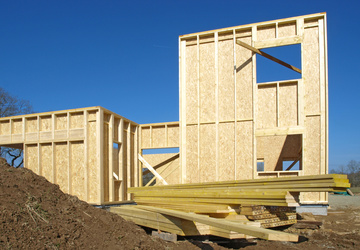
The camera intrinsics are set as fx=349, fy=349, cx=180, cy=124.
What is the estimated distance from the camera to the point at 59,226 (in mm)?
5902

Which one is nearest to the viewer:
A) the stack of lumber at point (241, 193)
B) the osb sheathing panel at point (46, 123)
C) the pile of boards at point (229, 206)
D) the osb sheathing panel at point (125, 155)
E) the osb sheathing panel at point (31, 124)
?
the pile of boards at point (229, 206)

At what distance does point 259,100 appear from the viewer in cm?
1366

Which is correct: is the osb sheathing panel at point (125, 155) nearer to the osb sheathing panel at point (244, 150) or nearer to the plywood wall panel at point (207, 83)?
the plywood wall panel at point (207, 83)

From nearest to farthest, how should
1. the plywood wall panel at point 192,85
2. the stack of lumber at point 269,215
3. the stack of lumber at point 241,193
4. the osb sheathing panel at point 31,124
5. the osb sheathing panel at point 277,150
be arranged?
1. the stack of lumber at point 241,193
2. the stack of lumber at point 269,215
3. the plywood wall panel at point 192,85
4. the osb sheathing panel at point 31,124
5. the osb sheathing panel at point 277,150

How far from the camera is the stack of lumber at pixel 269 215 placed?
27.3 ft

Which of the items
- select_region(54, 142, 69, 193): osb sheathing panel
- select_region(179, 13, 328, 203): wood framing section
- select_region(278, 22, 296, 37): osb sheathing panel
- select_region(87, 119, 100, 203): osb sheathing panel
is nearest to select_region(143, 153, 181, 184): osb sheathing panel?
select_region(179, 13, 328, 203): wood framing section

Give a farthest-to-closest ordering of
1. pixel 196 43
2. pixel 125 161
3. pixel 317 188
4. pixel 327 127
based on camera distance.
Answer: pixel 125 161 < pixel 196 43 < pixel 327 127 < pixel 317 188

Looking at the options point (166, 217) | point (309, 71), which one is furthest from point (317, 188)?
point (309, 71)

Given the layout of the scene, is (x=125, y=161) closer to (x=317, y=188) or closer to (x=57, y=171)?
(x=57, y=171)

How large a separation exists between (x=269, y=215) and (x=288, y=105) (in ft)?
18.5

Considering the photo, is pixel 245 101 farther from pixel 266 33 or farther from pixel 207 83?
pixel 266 33

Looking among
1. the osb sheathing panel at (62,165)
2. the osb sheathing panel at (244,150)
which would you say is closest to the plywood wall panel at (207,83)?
the osb sheathing panel at (244,150)

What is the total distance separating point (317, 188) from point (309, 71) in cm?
711

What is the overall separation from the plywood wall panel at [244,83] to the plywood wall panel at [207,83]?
3.28 feet
